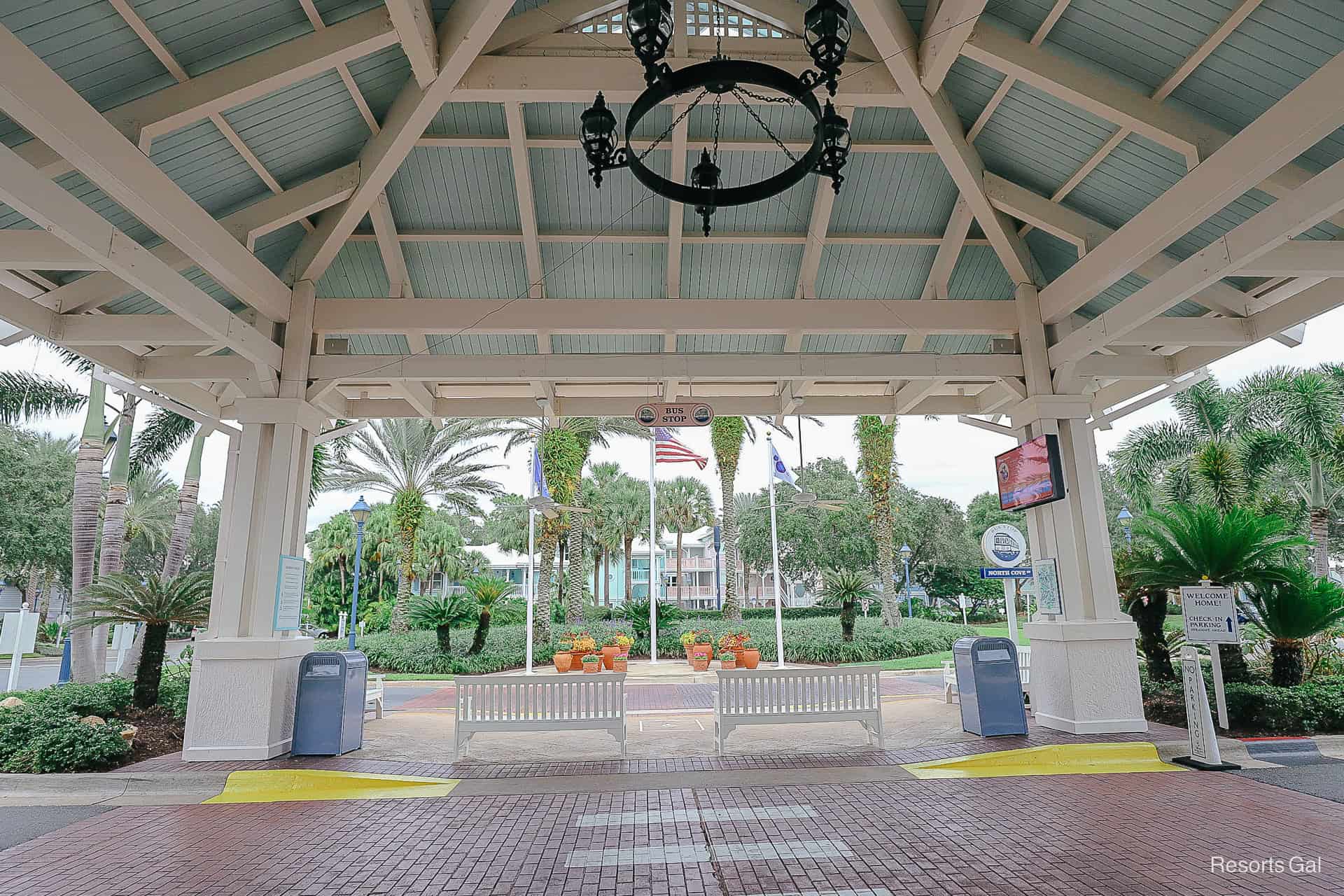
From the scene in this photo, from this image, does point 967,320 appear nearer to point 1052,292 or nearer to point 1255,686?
point 1052,292

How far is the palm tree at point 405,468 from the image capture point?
1022 inches

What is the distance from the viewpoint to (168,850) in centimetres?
529

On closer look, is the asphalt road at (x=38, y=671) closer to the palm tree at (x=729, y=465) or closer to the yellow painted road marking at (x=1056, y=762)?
the yellow painted road marking at (x=1056, y=762)

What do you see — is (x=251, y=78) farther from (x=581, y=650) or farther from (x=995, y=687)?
(x=581, y=650)

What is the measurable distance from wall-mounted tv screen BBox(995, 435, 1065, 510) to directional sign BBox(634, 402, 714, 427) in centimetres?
412

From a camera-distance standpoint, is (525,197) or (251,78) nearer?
(251,78)

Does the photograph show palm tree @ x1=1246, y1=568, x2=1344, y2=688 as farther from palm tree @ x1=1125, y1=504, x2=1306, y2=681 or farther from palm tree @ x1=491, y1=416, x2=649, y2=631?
palm tree @ x1=491, y1=416, x2=649, y2=631

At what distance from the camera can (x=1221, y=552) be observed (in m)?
9.76

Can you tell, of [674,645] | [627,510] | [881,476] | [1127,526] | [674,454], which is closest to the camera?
[1127,526]

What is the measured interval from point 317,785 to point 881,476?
24137 mm

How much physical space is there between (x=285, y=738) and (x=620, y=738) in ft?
12.6

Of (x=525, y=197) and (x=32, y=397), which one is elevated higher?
(x=32, y=397)

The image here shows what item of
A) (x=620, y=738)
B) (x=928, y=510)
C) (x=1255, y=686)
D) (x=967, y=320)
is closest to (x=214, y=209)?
(x=620, y=738)

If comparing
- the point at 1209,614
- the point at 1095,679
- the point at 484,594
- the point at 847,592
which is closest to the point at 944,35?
the point at 1209,614
